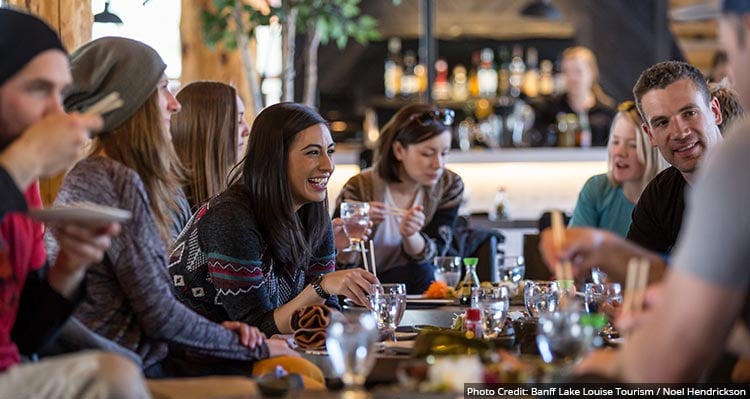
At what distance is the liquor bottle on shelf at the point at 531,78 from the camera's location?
33.5ft

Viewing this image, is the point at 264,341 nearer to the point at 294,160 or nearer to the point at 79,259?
the point at 79,259

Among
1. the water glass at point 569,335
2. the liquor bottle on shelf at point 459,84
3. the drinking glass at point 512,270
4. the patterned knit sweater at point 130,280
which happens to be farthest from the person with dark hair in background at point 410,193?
the liquor bottle on shelf at point 459,84

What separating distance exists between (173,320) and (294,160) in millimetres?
1199

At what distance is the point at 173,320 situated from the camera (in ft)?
9.34

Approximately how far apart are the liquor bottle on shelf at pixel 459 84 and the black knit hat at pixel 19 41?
303 inches

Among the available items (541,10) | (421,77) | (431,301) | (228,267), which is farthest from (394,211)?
(541,10)

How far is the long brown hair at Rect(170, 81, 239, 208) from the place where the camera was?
183 inches

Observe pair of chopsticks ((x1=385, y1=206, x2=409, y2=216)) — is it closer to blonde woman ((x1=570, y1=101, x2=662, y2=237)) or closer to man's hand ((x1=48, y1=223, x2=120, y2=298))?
blonde woman ((x1=570, y1=101, x2=662, y2=237))

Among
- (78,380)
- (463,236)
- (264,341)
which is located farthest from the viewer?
(463,236)

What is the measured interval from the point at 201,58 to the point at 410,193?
2483 mm

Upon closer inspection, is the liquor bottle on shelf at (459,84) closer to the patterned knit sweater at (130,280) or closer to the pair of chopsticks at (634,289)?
the patterned knit sweater at (130,280)

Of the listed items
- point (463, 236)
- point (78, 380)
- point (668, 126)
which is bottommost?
point (463, 236)

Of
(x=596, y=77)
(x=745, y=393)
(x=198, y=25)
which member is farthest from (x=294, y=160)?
(x=596, y=77)

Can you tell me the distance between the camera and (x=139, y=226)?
9.17 ft
